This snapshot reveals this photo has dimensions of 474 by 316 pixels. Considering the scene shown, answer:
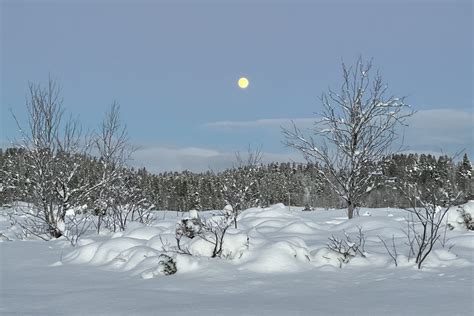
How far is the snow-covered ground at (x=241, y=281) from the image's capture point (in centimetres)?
393

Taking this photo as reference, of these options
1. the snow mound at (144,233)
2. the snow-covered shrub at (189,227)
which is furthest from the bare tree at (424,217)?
the snow mound at (144,233)

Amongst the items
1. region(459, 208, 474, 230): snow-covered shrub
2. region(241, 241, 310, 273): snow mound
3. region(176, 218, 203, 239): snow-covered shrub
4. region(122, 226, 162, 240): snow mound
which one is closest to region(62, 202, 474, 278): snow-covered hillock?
region(241, 241, 310, 273): snow mound

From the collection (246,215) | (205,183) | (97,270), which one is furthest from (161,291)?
(205,183)

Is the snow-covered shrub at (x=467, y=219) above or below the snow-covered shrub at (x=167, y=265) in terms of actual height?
above

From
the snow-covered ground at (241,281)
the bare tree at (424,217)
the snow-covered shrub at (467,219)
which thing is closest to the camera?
the snow-covered ground at (241,281)

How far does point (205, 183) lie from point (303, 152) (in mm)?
80800

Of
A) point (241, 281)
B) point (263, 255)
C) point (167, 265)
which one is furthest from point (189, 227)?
point (241, 281)

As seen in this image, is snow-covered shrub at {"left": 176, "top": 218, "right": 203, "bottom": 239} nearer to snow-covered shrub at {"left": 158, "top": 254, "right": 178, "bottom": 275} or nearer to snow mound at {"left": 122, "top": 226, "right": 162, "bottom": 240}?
snow-covered shrub at {"left": 158, "top": 254, "right": 178, "bottom": 275}

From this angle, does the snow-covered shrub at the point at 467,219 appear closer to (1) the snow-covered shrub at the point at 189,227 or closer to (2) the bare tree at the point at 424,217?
(2) the bare tree at the point at 424,217

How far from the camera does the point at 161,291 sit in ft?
15.6

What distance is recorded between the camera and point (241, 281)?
5168 mm

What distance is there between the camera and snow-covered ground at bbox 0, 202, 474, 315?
12.9 ft

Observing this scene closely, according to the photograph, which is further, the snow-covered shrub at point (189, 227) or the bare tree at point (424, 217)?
the snow-covered shrub at point (189, 227)

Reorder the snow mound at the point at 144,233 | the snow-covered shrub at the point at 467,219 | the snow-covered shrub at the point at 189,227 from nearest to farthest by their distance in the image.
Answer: the snow-covered shrub at the point at 189,227 → the snow-covered shrub at the point at 467,219 → the snow mound at the point at 144,233
